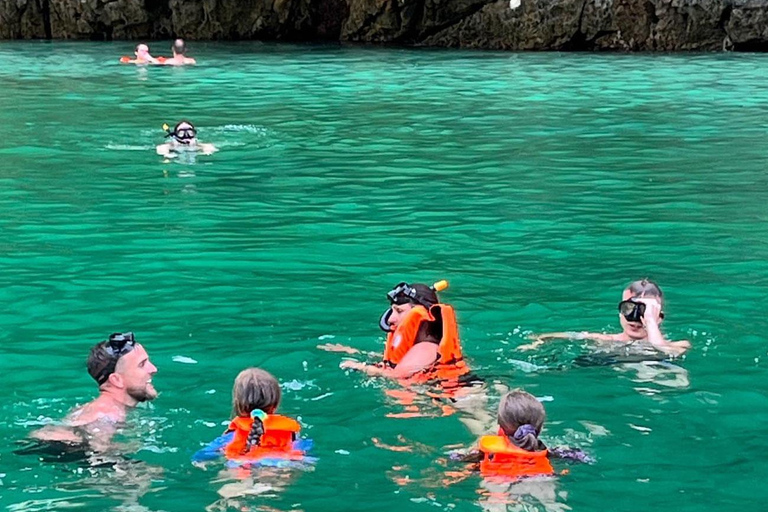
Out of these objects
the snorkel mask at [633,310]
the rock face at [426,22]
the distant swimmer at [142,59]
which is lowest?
the snorkel mask at [633,310]

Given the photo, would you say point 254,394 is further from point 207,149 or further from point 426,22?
point 426,22

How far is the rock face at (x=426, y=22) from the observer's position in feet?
112

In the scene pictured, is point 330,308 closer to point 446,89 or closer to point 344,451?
point 344,451

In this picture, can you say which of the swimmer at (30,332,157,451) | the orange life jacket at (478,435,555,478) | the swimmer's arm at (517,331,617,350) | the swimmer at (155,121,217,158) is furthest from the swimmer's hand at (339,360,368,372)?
the swimmer at (155,121,217,158)

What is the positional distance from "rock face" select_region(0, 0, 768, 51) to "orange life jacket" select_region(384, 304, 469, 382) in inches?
1113

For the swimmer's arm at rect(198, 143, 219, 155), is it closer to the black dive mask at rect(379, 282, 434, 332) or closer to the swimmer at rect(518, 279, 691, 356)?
the black dive mask at rect(379, 282, 434, 332)

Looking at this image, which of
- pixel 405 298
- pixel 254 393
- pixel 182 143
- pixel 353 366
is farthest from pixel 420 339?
pixel 182 143

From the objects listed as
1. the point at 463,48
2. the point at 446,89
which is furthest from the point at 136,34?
the point at 446,89

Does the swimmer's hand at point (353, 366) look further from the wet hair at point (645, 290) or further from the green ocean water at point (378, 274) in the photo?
the wet hair at point (645, 290)

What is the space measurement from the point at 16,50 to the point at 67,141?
17873 mm

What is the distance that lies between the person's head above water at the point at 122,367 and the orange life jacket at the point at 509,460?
213 centimetres

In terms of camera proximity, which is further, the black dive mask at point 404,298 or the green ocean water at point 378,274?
the black dive mask at point 404,298

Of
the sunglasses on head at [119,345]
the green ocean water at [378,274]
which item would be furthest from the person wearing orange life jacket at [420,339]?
the sunglasses on head at [119,345]

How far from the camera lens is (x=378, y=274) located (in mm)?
10914
